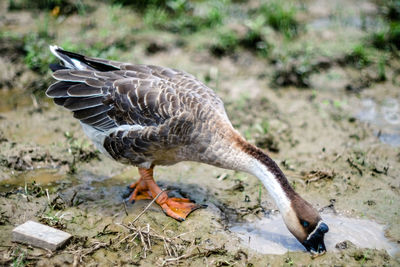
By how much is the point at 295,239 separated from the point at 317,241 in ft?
1.18

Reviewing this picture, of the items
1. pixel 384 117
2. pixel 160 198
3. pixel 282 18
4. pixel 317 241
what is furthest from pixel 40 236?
pixel 282 18

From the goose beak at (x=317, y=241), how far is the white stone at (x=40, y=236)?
232 centimetres

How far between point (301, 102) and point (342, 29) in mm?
2528

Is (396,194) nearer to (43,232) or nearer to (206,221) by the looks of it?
(206,221)

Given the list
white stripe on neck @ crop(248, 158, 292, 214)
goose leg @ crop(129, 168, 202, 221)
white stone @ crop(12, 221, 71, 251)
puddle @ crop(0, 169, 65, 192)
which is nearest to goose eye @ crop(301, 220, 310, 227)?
white stripe on neck @ crop(248, 158, 292, 214)

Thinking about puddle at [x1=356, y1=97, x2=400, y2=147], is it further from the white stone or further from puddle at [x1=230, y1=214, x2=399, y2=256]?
the white stone

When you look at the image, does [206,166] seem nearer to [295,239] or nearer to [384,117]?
[295,239]

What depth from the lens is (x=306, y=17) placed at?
9141mm

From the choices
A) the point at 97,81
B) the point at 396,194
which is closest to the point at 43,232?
the point at 97,81

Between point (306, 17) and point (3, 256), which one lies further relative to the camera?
point (306, 17)

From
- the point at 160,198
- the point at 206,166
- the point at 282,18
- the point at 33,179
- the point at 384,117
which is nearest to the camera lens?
the point at 160,198

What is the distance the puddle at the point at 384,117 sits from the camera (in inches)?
249

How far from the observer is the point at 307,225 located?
13.6 ft

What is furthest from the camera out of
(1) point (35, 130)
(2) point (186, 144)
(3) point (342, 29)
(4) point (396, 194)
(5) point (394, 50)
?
(3) point (342, 29)
